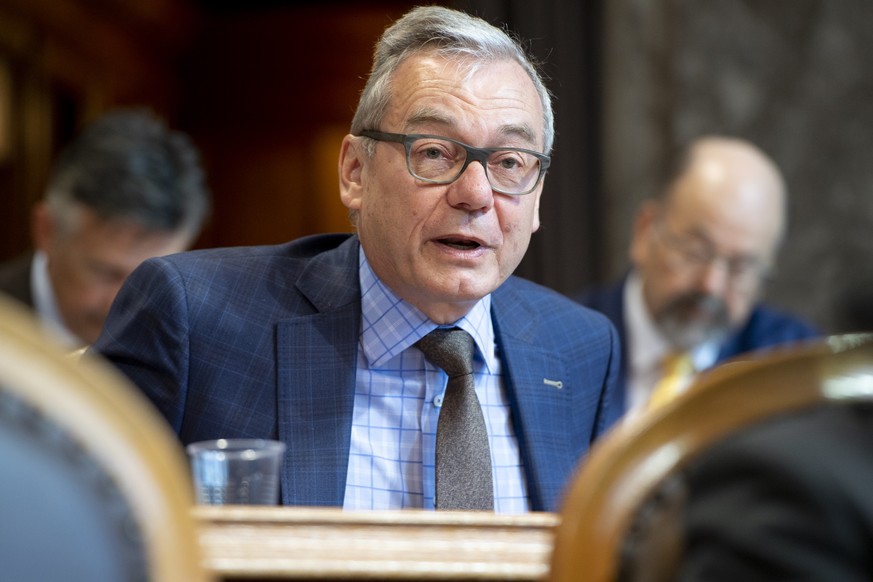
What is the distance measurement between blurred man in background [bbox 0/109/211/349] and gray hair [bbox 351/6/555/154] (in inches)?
49.2

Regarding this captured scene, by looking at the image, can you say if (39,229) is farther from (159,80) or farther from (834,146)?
(159,80)

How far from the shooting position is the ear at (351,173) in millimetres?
1716

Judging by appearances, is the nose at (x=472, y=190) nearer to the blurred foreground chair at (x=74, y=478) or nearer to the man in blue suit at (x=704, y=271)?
the blurred foreground chair at (x=74, y=478)

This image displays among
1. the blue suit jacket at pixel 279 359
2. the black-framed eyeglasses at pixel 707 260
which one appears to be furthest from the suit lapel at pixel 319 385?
the black-framed eyeglasses at pixel 707 260

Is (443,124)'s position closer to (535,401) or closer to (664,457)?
(535,401)

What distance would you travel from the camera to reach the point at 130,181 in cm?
286

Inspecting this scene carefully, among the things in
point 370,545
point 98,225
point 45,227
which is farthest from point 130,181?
point 370,545

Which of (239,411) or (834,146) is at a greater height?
(834,146)

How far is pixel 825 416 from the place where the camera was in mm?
651

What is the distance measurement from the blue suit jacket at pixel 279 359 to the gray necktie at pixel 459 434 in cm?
11

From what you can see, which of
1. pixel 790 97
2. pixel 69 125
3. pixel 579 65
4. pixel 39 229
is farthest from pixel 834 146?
pixel 69 125

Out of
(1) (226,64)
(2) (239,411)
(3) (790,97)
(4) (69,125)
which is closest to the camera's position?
(2) (239,411)

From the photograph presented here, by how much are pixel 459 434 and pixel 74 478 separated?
0.95 metres

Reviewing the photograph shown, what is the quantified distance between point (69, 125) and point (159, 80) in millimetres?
1340
